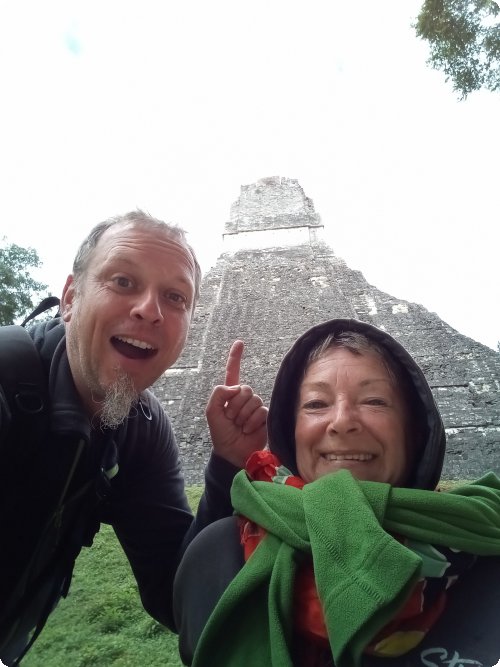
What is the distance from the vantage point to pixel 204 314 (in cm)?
952

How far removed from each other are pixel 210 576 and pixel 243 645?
18cm

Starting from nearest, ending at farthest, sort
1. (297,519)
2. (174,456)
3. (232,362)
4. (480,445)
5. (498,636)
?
(498,636) < (297,519) < (232,362) < (174,456) < (480,445)

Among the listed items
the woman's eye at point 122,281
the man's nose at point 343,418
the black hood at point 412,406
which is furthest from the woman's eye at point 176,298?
the man's nose at point 343,418

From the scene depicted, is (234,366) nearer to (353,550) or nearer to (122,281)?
(122,281)

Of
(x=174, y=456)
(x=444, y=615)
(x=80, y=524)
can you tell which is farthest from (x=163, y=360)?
(x=444, y=615)

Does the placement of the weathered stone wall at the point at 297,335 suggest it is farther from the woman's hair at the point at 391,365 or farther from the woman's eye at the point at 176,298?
the woman's hair at the point at 391,365

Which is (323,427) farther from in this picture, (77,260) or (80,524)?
(77,260)

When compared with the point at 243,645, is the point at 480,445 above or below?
above

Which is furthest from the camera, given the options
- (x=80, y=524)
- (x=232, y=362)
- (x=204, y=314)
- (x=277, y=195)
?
(x=277, y=195)

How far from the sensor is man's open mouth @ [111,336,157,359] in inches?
61.6

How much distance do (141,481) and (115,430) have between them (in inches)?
11.2

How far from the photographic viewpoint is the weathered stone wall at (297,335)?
20.8 feet

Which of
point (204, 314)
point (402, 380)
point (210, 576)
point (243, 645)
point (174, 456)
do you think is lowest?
point (243, 645)

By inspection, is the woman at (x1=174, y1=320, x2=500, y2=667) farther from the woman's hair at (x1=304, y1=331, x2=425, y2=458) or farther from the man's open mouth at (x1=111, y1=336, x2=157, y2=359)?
the man's open mouth at (x1=111, y1=336, x2=157, y2=359)
